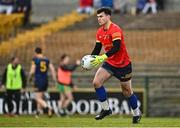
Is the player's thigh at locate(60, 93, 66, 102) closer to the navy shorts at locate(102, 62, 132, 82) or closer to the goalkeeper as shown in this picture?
the goalkeeper

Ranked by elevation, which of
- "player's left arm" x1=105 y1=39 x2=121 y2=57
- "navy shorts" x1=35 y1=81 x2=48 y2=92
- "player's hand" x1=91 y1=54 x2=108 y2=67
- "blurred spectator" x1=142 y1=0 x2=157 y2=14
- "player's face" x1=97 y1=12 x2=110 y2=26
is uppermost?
"blurred spectator" x1=142 y1=0 x2=157 y2=14

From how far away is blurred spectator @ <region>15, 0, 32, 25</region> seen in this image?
4197cm

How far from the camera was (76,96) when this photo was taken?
30547mm

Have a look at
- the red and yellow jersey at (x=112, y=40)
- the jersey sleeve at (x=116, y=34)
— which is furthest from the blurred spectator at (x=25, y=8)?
the jersey sleeve at (x=116, y=34)

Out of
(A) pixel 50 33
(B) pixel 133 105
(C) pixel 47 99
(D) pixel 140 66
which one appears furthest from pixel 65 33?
(B) pixel 133 105

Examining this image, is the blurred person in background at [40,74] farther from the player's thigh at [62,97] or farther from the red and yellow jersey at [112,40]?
the red and yellow jersey at [112,40]

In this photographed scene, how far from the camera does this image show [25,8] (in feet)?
138

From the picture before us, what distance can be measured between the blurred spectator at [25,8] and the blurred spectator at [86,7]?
236 cm

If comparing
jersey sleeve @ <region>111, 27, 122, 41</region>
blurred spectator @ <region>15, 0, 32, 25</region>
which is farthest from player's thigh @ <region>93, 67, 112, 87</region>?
blurred spectator @ <region>15, 0, 32, 25</region>

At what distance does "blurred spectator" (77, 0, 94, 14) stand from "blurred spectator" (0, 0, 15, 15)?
315 centimetres

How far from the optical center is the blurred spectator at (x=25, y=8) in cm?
4197

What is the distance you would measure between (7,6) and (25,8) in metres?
0.90

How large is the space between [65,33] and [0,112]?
31.3 feet

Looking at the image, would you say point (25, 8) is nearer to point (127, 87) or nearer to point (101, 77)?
point (127, 87)
